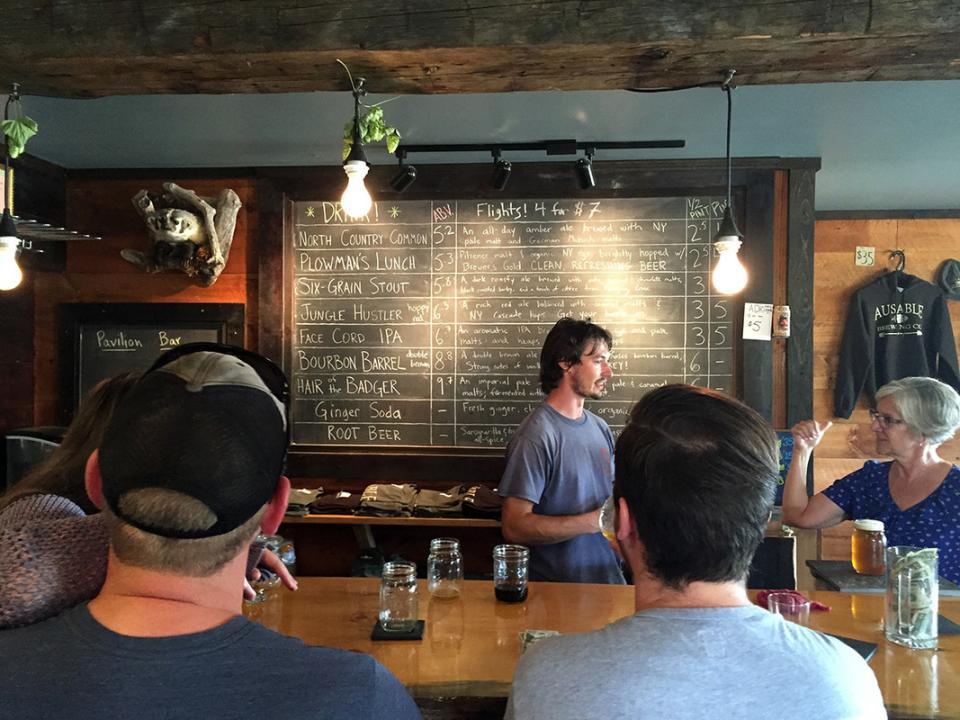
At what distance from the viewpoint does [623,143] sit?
3.40 m

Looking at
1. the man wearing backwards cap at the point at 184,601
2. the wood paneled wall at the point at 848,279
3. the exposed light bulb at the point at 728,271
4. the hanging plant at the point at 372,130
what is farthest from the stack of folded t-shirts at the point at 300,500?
the wood paneled wall at the point at 848,279

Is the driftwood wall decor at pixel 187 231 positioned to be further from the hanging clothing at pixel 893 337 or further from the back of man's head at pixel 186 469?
the hanging clothing at pixel 893 337

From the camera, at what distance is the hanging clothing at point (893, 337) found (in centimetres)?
462

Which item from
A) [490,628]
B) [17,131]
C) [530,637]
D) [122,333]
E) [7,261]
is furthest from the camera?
[122,333]

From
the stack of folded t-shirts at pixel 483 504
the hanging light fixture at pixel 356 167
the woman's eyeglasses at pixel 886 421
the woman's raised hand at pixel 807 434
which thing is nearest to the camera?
the hanging light fixture at pixel 356 167

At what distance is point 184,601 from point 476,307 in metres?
3.03

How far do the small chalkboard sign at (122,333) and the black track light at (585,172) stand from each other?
198 centimetres

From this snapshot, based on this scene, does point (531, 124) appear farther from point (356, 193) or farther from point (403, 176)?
point (356, 193)

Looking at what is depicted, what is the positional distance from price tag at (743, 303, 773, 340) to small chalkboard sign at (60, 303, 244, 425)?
2.76m

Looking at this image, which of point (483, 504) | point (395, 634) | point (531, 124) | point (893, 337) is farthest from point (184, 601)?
point (893, 337)

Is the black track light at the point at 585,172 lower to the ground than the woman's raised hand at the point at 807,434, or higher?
higher

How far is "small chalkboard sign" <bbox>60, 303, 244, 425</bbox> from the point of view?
3766mm

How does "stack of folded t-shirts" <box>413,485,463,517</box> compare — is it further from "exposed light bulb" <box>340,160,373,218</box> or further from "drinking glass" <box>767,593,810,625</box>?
"drinking glass" <box>767,593,810,625</box>

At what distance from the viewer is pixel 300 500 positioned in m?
3.48
